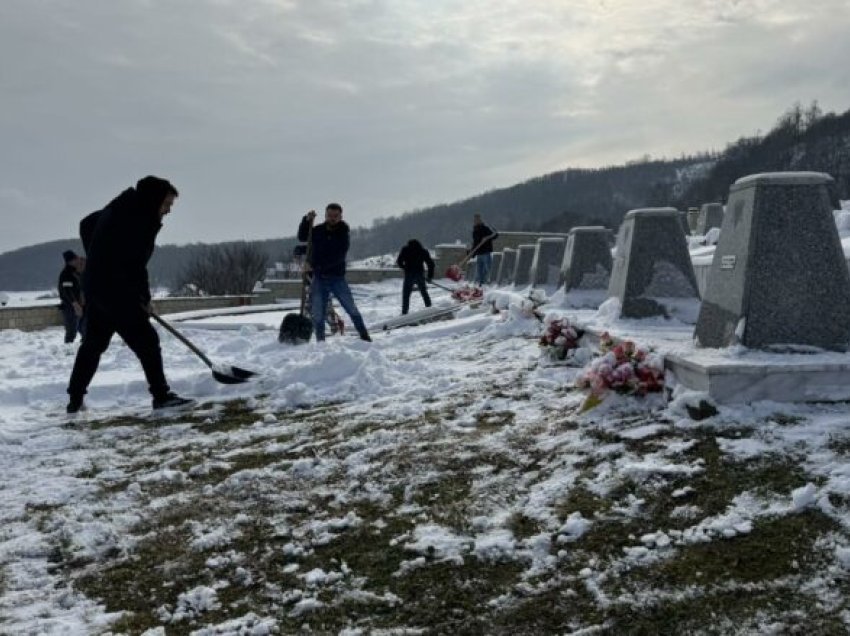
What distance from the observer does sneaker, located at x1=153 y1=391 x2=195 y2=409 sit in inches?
259

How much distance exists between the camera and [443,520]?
3.47 metres

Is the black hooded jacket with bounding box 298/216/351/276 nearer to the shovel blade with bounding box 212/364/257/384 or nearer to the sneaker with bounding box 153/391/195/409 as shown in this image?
the shovel blade with bounding box 212/364/257/384

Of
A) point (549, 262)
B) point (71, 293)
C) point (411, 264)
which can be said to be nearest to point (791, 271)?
point (549, 262)

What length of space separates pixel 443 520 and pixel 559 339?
3.48 meters

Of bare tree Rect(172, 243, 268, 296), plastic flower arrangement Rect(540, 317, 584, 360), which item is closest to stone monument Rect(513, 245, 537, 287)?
plastic flower arrangement Rect(540, 317, 584, 360)

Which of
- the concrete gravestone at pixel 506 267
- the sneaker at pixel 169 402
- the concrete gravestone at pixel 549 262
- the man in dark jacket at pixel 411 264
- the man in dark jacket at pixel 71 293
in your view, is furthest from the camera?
the concrete gravestone at pixel 506 267

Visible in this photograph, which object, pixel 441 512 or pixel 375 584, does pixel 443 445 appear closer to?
pixel 441 512

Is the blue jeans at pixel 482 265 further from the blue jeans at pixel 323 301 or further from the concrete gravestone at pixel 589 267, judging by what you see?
the blue jeans at pixel 323 301

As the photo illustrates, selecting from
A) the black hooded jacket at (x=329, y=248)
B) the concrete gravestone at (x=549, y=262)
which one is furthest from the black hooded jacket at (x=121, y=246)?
the concrete gravestone at (x=549, y=262)

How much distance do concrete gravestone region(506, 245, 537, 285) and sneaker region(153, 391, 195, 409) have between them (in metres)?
12.7

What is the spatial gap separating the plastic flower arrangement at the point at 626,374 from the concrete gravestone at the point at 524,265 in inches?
536

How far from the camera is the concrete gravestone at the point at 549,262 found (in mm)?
15094

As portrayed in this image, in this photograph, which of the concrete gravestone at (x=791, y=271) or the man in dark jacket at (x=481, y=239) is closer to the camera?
the concrete gravestone at (x=791, y=271)

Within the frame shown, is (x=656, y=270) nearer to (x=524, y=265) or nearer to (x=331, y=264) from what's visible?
(x=331, y=264)
